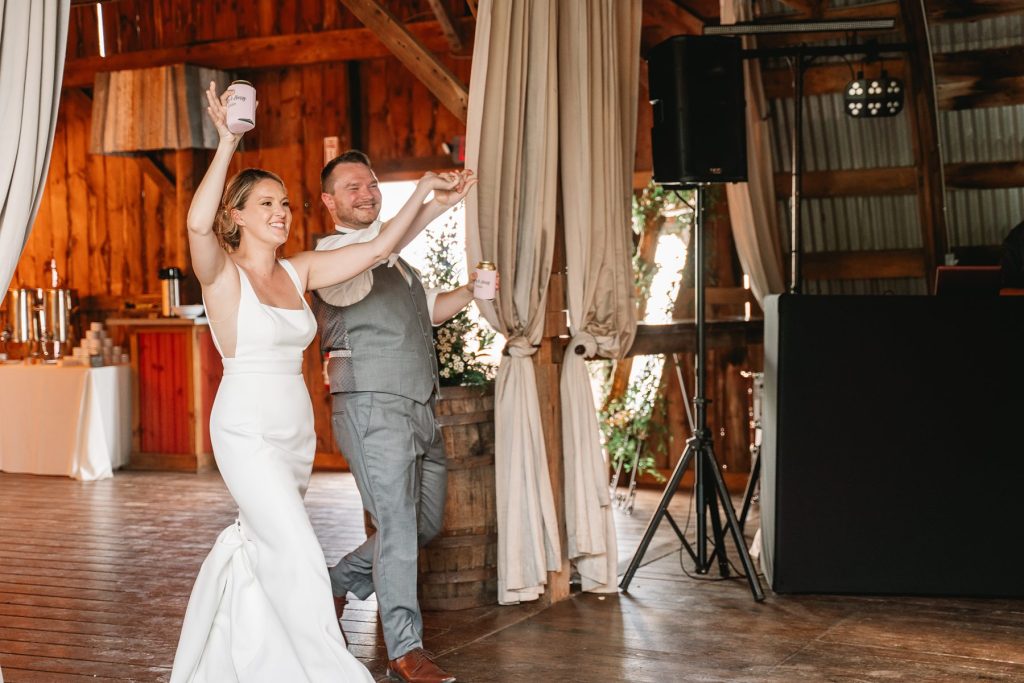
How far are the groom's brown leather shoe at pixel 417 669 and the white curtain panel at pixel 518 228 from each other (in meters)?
0.90

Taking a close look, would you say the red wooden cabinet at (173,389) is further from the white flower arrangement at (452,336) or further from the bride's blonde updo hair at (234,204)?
the bride's blonde updo hair at (234,204)

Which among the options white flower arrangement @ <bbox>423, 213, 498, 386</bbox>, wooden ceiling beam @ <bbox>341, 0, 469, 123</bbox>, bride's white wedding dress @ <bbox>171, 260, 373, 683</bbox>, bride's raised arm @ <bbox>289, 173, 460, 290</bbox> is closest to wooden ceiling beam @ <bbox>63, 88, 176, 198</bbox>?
wooden ceiling beam @ <bbox>341, 0, 469, 123</bbox>

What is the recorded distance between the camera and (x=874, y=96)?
6.56 metres

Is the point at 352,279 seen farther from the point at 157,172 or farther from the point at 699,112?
the point at 157,172

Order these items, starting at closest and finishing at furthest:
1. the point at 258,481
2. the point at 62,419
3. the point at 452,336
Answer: the point at 258,481 → the point at 452,336 → the point at 62,419

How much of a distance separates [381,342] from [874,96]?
3.91 m

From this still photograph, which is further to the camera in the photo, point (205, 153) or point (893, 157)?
point (205, 153)

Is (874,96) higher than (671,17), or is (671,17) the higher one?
(671,17)

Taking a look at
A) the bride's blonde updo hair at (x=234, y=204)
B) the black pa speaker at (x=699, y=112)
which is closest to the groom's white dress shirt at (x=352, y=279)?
the bride's blonde updo hair at (x=234, y=204)

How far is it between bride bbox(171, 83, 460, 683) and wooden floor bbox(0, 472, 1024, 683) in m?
0.72

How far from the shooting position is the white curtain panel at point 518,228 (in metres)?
4.54

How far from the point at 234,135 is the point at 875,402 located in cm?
286

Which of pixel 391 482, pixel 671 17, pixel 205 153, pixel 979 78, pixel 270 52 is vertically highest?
pixel 270 52

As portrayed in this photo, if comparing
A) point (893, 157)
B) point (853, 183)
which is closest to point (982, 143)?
point (893, 157)
